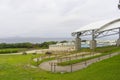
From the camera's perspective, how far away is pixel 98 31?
56.0m

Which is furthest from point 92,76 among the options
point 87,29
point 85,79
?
point 87,29

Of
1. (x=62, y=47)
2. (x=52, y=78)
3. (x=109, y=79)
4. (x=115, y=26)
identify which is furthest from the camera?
(x=62, y=47)

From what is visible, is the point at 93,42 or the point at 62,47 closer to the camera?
the point at 93,42

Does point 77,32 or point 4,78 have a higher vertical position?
point 77,32

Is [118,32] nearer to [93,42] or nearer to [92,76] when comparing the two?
[93,42]

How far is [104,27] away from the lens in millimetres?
56469

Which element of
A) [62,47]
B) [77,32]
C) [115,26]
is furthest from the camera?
[62,47]

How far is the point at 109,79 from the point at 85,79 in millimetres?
2124

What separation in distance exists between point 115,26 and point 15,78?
106 ft

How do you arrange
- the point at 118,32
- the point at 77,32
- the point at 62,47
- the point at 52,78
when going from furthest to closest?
the point at 62,47 < the point at 77,32 < the point at 118,32 < the point at 52,78

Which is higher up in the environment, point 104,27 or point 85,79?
point 104,27

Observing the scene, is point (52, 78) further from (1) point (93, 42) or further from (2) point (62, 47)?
(2) point (62, 47)

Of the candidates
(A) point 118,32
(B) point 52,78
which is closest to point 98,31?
(A) point 118,32

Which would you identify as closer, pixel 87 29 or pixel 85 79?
pixel 85 79
